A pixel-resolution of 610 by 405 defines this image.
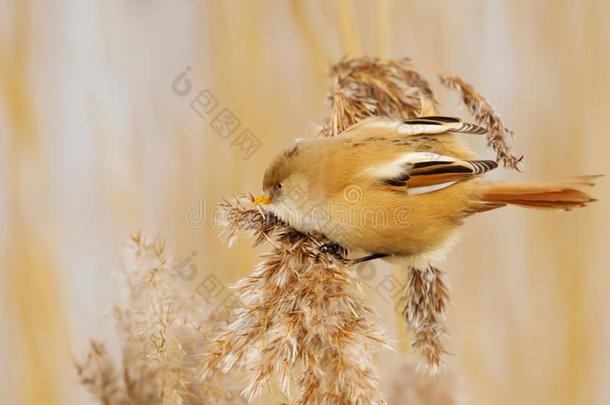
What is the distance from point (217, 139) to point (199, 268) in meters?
0.53

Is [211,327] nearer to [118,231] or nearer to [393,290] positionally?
[393,290]

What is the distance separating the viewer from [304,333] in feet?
5.39

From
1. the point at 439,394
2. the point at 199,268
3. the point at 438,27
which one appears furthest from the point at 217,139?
the point at 439,394

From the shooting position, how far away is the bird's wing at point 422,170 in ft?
6.92

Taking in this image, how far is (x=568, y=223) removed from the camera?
289cm

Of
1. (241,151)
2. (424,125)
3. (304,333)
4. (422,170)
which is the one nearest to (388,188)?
(422,170)

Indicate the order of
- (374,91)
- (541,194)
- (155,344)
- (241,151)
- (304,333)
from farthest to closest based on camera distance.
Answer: (241,151) → (374,91) → (541,194) → (155,344) → (304,333)

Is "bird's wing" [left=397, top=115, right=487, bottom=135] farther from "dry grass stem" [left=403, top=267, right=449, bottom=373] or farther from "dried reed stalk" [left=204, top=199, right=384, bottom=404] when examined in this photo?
"dried reed stalk" [left=204, top=199, right=384, bottom=404]

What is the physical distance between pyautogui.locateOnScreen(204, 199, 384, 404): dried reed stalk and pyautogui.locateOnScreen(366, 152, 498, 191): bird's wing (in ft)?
1.23

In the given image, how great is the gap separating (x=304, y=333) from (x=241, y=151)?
4.00 feet

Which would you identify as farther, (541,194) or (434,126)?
(434,126)

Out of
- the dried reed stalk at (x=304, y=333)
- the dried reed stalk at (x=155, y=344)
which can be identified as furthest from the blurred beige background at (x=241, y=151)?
the dried reed stalk at (x=304, y=333)

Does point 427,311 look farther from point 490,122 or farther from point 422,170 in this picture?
point 490,122

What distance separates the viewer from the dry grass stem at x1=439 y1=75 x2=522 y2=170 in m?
2.02
